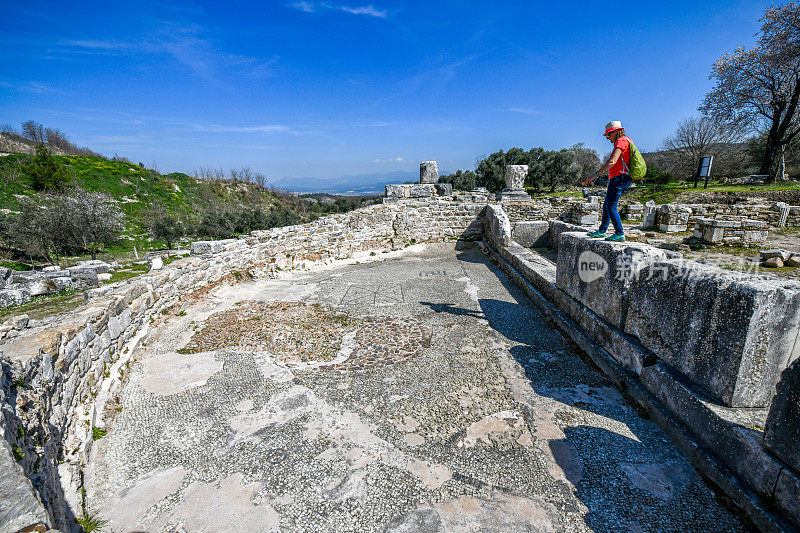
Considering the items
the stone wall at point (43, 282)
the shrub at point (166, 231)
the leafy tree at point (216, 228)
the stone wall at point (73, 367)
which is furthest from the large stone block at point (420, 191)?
the leafy tree at point (216, 228)

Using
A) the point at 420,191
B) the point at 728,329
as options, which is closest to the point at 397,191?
the point at 420,191

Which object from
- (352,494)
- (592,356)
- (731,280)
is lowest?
(352,494)

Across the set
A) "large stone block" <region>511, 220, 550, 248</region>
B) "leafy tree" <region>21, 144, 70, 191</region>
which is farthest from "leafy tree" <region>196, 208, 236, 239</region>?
"large stone block" <region>511, 220, 550, 248</region>

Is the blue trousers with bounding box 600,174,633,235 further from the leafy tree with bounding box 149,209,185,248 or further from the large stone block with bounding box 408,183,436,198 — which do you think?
the leafy tree with bounding box 149,209,185,248

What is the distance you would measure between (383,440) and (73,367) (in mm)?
3063

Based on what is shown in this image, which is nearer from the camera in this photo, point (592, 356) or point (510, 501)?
point (510, 501)

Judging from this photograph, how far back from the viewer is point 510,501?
2400 millimetres

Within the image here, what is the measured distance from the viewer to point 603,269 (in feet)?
13.5

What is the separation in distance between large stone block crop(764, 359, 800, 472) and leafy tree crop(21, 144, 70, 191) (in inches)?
1329

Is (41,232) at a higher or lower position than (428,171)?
lower

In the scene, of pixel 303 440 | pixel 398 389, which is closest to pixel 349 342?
pixel 398 389

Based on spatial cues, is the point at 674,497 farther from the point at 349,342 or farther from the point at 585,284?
the point at 349,342

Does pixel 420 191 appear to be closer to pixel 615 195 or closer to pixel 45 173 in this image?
pixel 615 195

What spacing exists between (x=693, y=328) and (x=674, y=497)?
4.18ft
